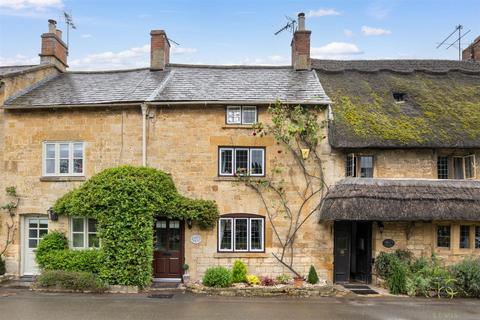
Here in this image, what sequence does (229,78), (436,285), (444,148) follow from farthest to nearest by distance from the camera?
1. (229,78)
2. (444,148)
3. (436,285)

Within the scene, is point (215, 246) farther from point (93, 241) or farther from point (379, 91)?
point (379, 91)

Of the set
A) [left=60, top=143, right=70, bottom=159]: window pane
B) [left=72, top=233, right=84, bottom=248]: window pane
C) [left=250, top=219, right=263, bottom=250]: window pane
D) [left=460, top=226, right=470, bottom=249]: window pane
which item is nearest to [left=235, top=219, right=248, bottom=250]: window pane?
[left=250, top=219, right=263, bottom=250]: window pane

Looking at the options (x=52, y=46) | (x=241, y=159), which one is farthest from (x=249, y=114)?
(x=52, y=46)

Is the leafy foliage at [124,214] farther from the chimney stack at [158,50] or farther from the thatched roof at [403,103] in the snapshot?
the thatched roof at [403,103]

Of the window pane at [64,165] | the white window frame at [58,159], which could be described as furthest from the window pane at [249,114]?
→ the window pane at [64,165]

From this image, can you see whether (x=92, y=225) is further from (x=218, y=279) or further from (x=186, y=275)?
(x=218, y=279)

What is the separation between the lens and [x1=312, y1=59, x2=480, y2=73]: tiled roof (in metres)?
22.6

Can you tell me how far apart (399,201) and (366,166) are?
1.98m

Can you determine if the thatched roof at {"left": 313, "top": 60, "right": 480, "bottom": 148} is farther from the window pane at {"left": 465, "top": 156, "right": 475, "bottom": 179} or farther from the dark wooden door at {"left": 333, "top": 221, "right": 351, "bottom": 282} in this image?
the dark wooden door at {"left": 333, "top": 221, "right": 351, "bottom": 282}

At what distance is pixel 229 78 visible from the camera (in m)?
20.5

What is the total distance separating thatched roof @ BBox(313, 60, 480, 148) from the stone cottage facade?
0.08m

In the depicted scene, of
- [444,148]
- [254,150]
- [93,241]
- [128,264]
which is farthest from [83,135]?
[444,148]

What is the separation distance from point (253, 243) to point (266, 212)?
4.37 ft

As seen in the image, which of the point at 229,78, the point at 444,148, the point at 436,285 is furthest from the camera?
the point at 229,78
